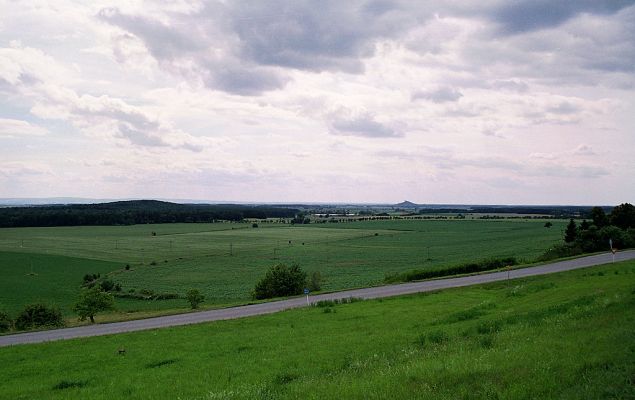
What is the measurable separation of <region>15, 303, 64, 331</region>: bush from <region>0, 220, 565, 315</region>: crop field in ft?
53.0

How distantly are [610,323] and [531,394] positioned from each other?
6191 millimetres

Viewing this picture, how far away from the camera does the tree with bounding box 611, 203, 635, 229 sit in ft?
233

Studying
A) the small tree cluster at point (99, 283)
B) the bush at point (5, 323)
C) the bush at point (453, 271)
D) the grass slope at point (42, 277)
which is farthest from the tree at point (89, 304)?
the small tree cluster at point (99, 283)

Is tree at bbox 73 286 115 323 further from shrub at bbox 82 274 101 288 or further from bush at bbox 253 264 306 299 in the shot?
shrub at bbox 82 274 101 288

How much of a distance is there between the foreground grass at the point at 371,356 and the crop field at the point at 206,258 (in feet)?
105

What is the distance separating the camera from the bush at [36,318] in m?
41.9

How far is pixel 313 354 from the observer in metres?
16.7

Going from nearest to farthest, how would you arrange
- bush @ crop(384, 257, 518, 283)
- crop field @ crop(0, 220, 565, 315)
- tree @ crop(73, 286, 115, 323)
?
tree @ crop(73, 286, 115, 323) → bush @ crop(384, 257, 518, 283) → crop field @ crop(0, 220, 565, 315)

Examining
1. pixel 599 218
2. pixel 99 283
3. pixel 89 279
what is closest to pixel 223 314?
pixel 99 283

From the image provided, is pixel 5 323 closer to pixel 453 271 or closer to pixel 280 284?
pixel 280 284

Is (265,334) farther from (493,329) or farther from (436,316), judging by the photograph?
(493,329)

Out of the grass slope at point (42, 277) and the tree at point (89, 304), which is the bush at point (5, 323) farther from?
the grass slope at point (42, 277)

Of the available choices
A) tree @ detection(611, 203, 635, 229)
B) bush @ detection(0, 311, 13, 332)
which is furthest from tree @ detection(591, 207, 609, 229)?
bush @ detection(0, 311, 13, 332)

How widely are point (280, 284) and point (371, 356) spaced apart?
4075 centimetres
